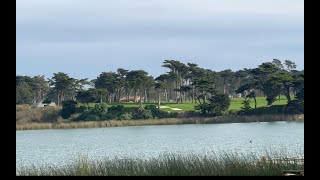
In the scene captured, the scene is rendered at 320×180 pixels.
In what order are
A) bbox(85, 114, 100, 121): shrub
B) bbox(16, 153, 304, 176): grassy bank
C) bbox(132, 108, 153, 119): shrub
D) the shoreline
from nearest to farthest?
bbox(16, 153, 304, 176): grassy bank < the shoreline < bbox(85, 114, 100, 121): shrub < bbox(132, 108, 153, 119): shrub

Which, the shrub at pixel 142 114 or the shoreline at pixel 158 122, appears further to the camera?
the shrub at pixel 142 114

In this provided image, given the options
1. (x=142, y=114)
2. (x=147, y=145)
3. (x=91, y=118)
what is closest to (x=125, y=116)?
(x=142, y=114)

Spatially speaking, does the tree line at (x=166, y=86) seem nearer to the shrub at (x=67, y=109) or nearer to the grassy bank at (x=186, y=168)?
the shrub at (x=67, y=109)

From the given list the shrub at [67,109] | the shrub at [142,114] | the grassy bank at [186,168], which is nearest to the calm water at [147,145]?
the grassy bank at [186,168]

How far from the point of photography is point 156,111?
44.7 metres

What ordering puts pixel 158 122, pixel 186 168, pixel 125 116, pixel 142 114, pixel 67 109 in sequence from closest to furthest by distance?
pixel 186 168 → pixel 158 122 → pixel 125 116 → pixel 67 109 → pixel 142 114

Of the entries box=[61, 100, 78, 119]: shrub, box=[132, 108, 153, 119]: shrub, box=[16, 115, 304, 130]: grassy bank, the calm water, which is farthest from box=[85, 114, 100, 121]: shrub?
the calm water

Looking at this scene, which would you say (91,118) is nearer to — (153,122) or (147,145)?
(153,122)

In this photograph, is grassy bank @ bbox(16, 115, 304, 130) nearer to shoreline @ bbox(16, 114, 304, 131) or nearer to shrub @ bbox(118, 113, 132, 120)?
shoreline @ bbox(16, 114, 304, 131)
